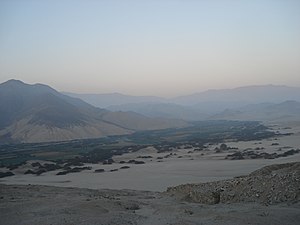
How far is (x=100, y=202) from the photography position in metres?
13.3

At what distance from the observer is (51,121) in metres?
84.8

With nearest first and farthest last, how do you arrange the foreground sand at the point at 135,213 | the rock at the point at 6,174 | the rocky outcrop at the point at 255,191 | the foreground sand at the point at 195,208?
1. the foreground sand at the point at 135,213
2. the foreground sand at the point at 195,208
3. the rocky outcrop at the point at 255,191
4. the rock at the point at 6,174

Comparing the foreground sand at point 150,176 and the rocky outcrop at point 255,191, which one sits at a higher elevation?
the rocky outcrop at point 255,191

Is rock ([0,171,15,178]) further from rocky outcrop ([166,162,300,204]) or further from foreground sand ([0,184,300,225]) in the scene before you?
rocky outcrop ([166,162,300,204])

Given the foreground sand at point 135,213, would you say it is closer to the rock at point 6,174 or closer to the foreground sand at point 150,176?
the foreground sand at point 150,176

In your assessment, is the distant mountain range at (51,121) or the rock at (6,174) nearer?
the rock at (6,174)

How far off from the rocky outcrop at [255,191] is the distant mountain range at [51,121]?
216ft

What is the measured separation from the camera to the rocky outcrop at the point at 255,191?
12760 mm

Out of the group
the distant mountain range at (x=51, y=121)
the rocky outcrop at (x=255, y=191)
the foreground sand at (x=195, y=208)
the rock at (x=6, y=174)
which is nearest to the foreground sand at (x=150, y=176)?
the rock at (x=6, y=174)

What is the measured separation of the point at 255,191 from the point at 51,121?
250 ft

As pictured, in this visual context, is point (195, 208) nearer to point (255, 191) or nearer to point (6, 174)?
point (255, 191)

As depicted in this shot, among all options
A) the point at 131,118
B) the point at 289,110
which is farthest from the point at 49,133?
the point at 289,110

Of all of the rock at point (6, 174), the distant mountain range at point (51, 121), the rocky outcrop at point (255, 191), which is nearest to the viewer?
the rocky outcrop at point (255, 191)

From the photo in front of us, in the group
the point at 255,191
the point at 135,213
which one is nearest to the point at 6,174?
the point at 135,213
